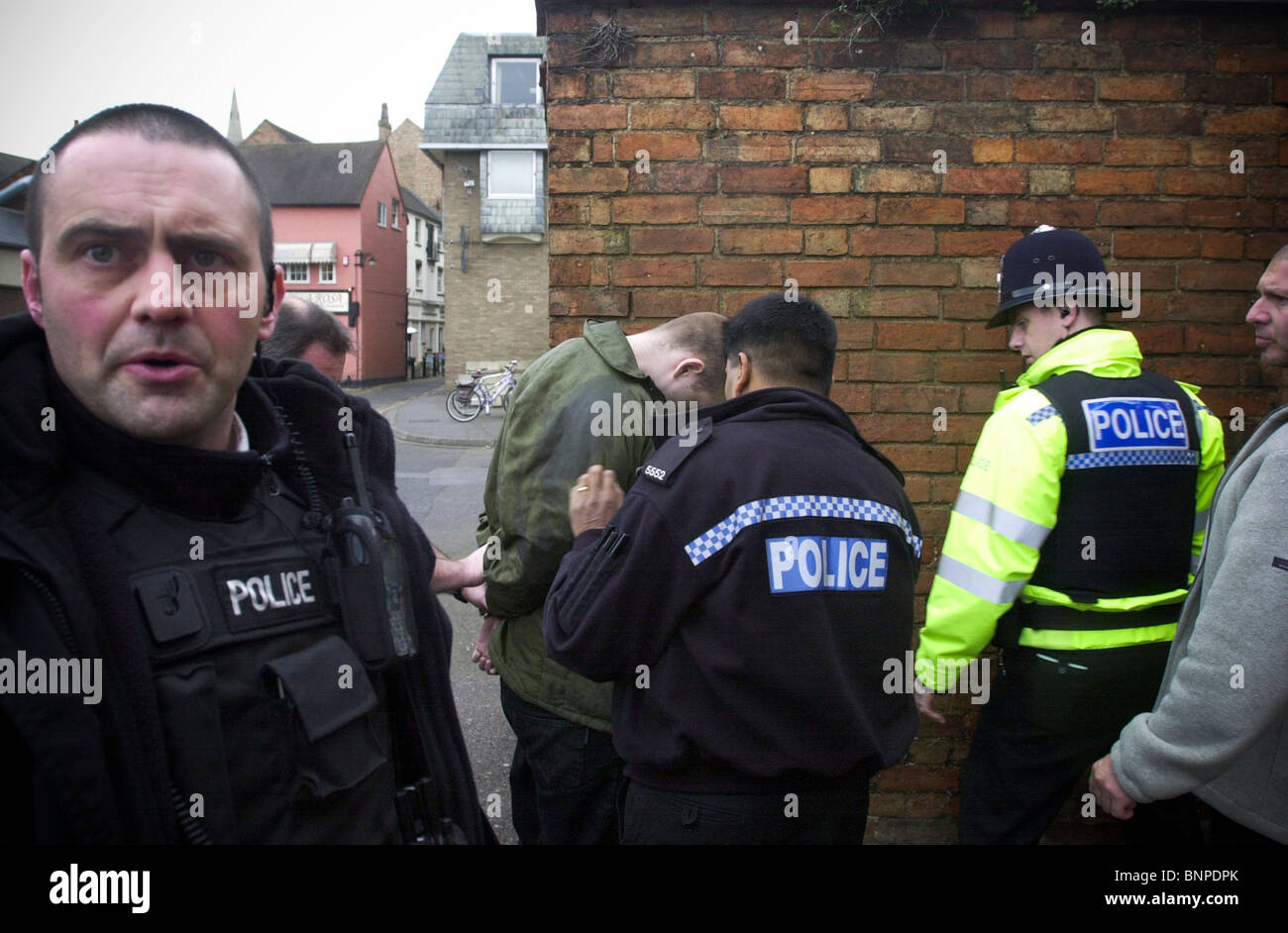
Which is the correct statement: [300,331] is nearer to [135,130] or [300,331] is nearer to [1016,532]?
[135,130]

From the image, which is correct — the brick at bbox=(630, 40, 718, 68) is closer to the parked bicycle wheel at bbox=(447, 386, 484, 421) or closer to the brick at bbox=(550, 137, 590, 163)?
the brick at bbox=(550, 137, 590, 163)

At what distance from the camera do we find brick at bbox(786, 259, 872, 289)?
271 cm

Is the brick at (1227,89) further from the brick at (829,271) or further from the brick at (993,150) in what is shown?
the brick at (829,271)

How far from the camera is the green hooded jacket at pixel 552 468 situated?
82.2 inches

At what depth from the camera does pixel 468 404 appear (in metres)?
17.2

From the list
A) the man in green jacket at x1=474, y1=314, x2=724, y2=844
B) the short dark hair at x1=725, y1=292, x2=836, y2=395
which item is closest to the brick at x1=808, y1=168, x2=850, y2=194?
the man in green jacket at x1=474, y1=314, x2=724, y2=844

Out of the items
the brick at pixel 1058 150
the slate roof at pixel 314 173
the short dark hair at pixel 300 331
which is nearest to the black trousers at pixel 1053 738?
the brick at pixel 1058 150

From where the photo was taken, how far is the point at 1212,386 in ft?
8.86

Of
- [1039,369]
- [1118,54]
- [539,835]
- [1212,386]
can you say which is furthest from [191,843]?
[1118,54]

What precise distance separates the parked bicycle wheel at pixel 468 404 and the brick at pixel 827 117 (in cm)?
1501

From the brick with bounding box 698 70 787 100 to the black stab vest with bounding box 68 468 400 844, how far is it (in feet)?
7.04

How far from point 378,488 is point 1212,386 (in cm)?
284

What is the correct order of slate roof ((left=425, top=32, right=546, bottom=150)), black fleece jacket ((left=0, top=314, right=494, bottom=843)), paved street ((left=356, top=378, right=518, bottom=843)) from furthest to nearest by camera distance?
1. slate roof ((left=425, top=32, right=546, bottom=150))
2. paved street ((left=356, top=378, right=518, bottom=843))
3. black fleece jacket ((left=0, top=314, right=494, bottom=843))
